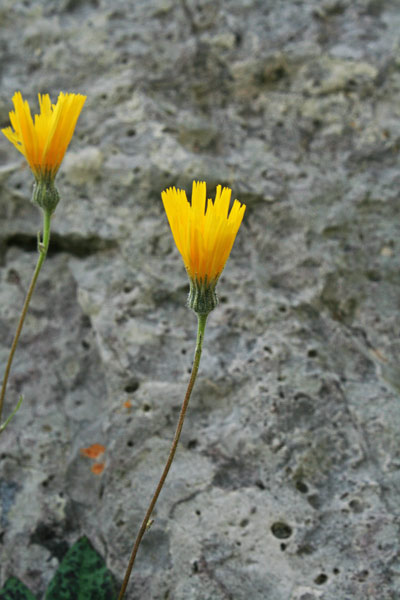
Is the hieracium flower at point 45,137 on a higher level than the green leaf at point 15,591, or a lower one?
higher

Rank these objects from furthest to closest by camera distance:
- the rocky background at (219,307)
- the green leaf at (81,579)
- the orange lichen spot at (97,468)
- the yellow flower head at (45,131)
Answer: the orange lichen spot at (97,468) < the rocky background at (219,307) < the green leaf at (81,579) < the yellow flower head at (45,131)

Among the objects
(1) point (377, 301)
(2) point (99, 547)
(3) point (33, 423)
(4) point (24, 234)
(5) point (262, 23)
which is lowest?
(2) point (99, 547)

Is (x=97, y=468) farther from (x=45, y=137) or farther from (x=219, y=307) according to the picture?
(x=45, y=137)

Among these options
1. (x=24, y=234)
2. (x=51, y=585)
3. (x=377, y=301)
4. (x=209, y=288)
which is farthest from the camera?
(x=24, y=234)

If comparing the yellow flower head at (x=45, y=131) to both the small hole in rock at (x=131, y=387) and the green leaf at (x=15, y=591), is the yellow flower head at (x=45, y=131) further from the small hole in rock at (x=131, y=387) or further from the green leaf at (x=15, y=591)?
the green leaf at (x=15, y=591)

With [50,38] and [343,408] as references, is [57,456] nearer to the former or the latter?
[343,408]

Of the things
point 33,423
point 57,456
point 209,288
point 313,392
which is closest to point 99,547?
point 57,456

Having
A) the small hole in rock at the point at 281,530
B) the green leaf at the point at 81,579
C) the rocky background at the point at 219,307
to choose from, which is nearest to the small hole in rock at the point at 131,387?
the rocky background at the point at 219,307
